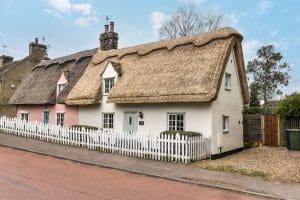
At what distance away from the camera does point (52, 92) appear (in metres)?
26.8

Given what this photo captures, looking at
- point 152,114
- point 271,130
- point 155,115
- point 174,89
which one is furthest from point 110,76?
point 271,130

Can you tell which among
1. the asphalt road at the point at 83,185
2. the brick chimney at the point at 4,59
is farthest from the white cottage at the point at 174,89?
the brick chimney at the point at 4,59

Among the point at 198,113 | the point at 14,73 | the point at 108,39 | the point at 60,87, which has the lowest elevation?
the point at 198,113

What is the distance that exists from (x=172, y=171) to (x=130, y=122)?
24.9 feet

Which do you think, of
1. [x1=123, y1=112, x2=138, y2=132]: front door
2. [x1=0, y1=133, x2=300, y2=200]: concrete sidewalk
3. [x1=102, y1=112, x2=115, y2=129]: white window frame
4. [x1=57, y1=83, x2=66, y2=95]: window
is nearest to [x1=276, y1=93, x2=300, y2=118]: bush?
[x1=123, y1=112, x2=138, y2=132]: front door

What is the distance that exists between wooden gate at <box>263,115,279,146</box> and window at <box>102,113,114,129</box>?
9994 mm

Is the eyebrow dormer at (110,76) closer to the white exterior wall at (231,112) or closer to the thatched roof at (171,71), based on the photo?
the thatched roof at (171,71)

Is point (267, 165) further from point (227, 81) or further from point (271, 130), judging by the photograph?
point (271, 130)

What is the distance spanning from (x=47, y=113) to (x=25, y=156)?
11003 mm

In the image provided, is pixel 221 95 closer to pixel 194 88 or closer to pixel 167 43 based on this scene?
pixel 194 88

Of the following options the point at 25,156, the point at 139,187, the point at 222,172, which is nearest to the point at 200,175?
the point at 222,172

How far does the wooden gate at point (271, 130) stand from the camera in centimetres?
2284

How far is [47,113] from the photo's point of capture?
89.5ft

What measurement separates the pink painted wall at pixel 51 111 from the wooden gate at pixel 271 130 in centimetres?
1282
